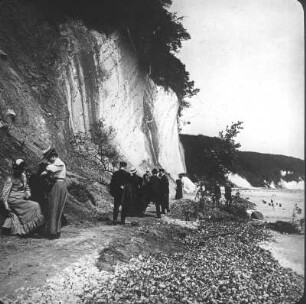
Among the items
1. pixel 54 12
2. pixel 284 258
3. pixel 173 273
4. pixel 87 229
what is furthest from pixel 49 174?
pixel 54 12

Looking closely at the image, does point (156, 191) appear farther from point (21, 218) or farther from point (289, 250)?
point (21, 218)

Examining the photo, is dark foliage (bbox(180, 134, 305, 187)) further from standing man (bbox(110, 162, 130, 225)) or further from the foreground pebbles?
the foreground pebbles

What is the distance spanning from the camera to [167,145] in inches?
926

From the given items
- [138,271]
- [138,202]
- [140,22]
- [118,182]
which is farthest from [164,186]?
[140,22]

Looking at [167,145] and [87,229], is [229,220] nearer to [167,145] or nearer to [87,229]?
[87,229]

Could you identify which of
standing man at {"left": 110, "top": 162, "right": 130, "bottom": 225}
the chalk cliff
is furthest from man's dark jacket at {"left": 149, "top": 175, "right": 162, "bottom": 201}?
the chalk cliff

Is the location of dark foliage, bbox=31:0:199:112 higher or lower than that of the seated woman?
higher

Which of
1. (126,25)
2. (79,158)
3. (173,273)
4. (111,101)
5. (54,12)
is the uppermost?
(126,25)

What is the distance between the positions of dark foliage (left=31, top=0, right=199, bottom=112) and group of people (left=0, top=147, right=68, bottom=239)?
7.94 meters

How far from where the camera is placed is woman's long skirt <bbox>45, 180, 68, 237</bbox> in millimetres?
5922

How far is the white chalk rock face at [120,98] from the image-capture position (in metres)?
15.0

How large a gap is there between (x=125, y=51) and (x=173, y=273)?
15.6 metres

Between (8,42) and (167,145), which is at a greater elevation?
(8,42)

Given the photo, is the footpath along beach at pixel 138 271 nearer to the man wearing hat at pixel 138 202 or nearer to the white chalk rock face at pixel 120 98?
the man wearing hat at pixel 138 202
